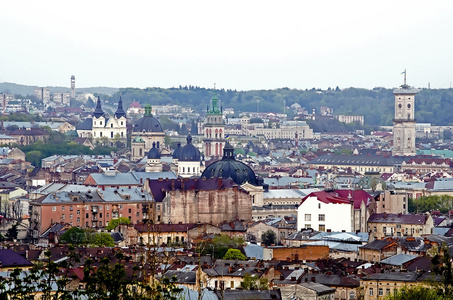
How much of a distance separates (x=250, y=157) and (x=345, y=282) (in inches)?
5357

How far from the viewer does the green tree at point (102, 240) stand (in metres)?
71.1

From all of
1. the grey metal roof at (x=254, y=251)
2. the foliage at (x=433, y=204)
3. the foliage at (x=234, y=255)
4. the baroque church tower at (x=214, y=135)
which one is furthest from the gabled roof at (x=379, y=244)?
the baroque church tower at (x=214, y=135)

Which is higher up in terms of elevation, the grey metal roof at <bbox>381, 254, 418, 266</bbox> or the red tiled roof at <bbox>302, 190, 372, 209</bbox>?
the red tiled roof at <bbox>302, 190, 372, 209</bbox>

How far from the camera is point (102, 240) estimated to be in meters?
71.5

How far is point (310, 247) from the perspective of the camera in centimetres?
6619

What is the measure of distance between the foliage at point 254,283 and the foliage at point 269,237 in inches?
849

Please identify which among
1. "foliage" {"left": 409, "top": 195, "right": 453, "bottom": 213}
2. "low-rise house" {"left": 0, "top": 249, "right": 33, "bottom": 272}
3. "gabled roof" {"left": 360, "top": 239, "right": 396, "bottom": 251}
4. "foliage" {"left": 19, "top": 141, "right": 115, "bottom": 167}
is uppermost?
"low-rise house" {"left": 0, "top": 249, "right": 33, "bottom": 272}

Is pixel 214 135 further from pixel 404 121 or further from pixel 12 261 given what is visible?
pixel 12 261

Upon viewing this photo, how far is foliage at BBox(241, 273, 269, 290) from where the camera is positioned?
5178 centimetres

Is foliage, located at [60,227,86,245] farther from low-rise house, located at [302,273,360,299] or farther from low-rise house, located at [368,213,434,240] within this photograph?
low-rise house, located at [302,273,360,299]

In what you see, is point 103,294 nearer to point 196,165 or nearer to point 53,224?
point 53,224

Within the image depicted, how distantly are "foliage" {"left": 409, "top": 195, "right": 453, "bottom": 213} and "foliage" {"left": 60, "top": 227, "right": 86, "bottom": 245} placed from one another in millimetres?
31471

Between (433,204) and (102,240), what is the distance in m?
37.6

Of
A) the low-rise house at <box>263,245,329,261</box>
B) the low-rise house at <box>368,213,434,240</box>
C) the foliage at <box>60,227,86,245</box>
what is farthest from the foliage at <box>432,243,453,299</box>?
the low-rise house at <box>368,213,434,240</box>
